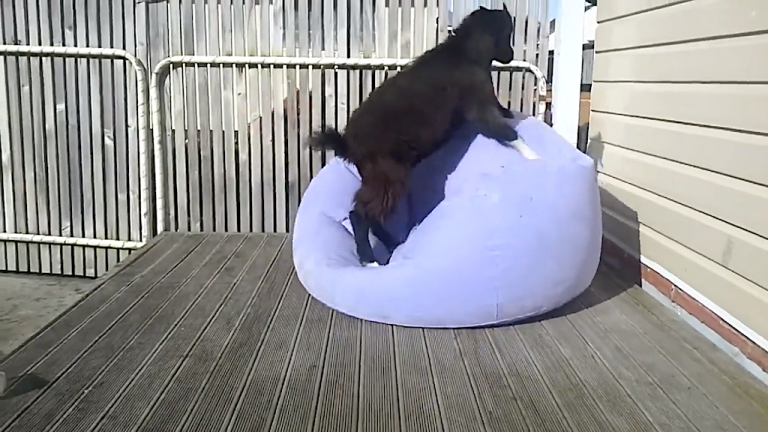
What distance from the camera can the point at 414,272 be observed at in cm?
209

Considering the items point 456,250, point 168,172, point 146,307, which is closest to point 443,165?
point 456,250

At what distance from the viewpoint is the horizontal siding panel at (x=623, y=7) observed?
8.35 feet

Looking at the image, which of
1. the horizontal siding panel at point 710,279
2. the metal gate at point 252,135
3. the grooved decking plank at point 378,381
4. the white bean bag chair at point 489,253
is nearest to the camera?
the grooved decking plank at point 378,381

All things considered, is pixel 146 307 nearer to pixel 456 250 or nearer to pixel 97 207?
pixel 456 250

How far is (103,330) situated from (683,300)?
1979mm

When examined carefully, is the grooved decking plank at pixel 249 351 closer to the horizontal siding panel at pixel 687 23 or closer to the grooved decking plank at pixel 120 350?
the grooved decking plank at pixel 120 350

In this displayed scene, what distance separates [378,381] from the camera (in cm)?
173

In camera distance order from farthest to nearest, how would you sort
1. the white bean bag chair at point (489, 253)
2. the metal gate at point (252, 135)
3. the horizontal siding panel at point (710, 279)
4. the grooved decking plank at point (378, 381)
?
1. the metal gate at point (252, 135)
2. the white bean bag chair at point (489, 253)
3. the horizontal siding panel at point (710, 279)
4. the grooved decking plank at point (378, 381)

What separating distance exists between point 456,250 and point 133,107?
7.92 feet

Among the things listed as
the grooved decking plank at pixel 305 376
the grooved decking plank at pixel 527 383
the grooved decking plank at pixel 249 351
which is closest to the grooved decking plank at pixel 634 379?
the grooved decking plank at pixel 527 383

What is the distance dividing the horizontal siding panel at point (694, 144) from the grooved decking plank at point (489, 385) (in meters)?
0.92

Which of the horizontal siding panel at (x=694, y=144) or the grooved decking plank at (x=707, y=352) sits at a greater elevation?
the horizontal siding panel at (x=694, y=144)

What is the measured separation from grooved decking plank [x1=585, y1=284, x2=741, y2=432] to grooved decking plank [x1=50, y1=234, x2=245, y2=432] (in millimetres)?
1448

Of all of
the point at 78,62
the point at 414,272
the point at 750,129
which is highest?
the point at 78,62
